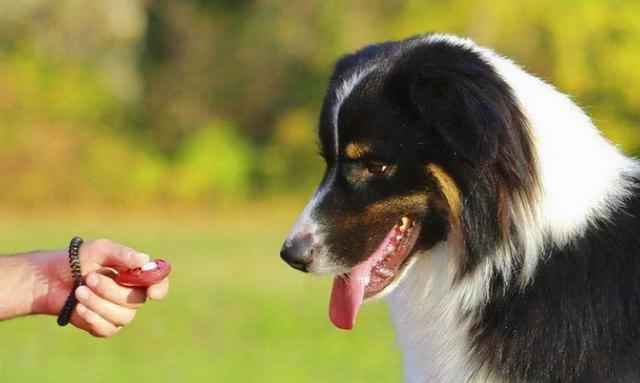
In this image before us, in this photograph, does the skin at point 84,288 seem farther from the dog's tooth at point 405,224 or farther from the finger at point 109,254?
the dog's tooth at point 405,224

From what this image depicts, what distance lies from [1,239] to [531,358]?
15767mm

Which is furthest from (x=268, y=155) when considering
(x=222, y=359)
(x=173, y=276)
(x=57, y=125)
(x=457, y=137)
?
(x=457, y=137)

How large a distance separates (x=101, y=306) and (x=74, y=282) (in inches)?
8.0

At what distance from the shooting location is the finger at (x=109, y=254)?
3922mm

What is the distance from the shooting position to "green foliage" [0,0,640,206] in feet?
77.0

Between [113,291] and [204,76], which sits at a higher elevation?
[113,291]

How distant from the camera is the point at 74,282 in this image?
407cm

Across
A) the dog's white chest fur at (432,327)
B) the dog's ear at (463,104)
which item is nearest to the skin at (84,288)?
the dog's white chest fur at (432,327)

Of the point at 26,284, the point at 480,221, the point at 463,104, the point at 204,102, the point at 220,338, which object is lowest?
the point at 204,102

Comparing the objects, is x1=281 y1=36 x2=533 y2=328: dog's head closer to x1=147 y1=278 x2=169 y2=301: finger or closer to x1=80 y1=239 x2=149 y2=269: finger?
x1=147 y1=278 x2=169 y2=301: finger

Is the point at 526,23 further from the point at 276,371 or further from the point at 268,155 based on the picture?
the point at 276,371

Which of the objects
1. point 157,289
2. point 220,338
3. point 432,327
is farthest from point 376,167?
point 220,338

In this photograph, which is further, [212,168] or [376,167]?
[212,168]

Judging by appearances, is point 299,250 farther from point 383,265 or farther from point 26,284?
point 26,284
